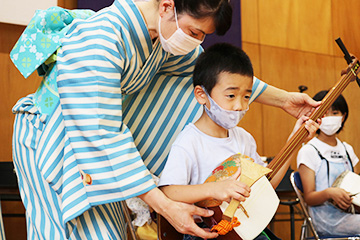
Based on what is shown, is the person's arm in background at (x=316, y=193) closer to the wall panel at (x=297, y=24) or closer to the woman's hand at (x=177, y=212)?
the woman's hand at (x=177, y=212)

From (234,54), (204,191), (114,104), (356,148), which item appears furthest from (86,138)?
(356,148)

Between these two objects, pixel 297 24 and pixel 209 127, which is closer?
pixel 209 127

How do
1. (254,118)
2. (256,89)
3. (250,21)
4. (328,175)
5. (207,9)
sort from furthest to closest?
(250,21), (254,118), (328,175), (256,89), (207,9)

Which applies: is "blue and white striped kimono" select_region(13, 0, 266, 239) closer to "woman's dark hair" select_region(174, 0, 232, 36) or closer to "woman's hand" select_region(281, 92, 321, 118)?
"woman's dark hair" select_region(174, 0, 232, 36)

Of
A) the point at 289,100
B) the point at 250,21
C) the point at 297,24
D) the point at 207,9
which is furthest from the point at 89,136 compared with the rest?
the point at 297,24

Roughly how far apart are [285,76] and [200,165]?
4.40 meters

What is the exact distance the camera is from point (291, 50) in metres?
5.94

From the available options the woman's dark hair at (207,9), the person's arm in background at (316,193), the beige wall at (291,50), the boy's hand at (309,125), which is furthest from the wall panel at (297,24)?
the woman's dark hair at (207,9)

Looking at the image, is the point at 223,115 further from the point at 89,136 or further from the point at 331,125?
the point at 331,125

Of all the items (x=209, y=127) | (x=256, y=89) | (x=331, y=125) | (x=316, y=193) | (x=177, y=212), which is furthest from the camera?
(x=331, y=125)

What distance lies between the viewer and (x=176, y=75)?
1933 millimetres

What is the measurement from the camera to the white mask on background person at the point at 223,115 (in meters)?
1.65

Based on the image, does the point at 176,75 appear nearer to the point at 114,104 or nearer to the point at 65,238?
the point at 114,104

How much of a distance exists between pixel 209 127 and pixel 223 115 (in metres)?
0.11
